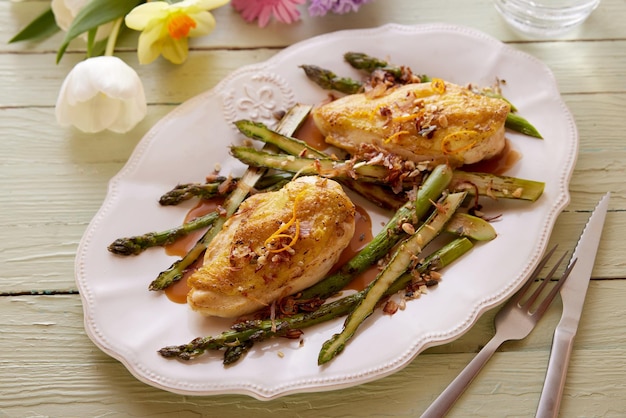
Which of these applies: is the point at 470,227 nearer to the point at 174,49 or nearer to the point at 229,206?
the point at 229,206

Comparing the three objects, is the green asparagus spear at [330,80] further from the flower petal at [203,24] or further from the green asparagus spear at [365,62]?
the flower petal at [203,24]

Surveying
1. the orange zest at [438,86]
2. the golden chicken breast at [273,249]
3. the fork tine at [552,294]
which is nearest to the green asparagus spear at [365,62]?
the orange zest at [438,86]

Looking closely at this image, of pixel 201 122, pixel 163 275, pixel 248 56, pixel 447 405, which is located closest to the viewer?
pixel 447 405

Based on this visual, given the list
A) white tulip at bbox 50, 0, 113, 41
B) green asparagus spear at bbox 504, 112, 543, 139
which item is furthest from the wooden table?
green asparagus spear at bbox 504, 112, 543, 139

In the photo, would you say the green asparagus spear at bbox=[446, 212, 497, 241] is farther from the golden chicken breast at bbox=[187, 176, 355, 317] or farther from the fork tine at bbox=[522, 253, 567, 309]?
the golden chicken breast at bbox=[187, 176, 355, 317]

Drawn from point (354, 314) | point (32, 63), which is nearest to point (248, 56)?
point (32, 63)

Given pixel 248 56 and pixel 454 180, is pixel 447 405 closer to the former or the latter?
pixel 454 180

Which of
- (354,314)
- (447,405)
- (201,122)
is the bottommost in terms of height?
(447,405)
